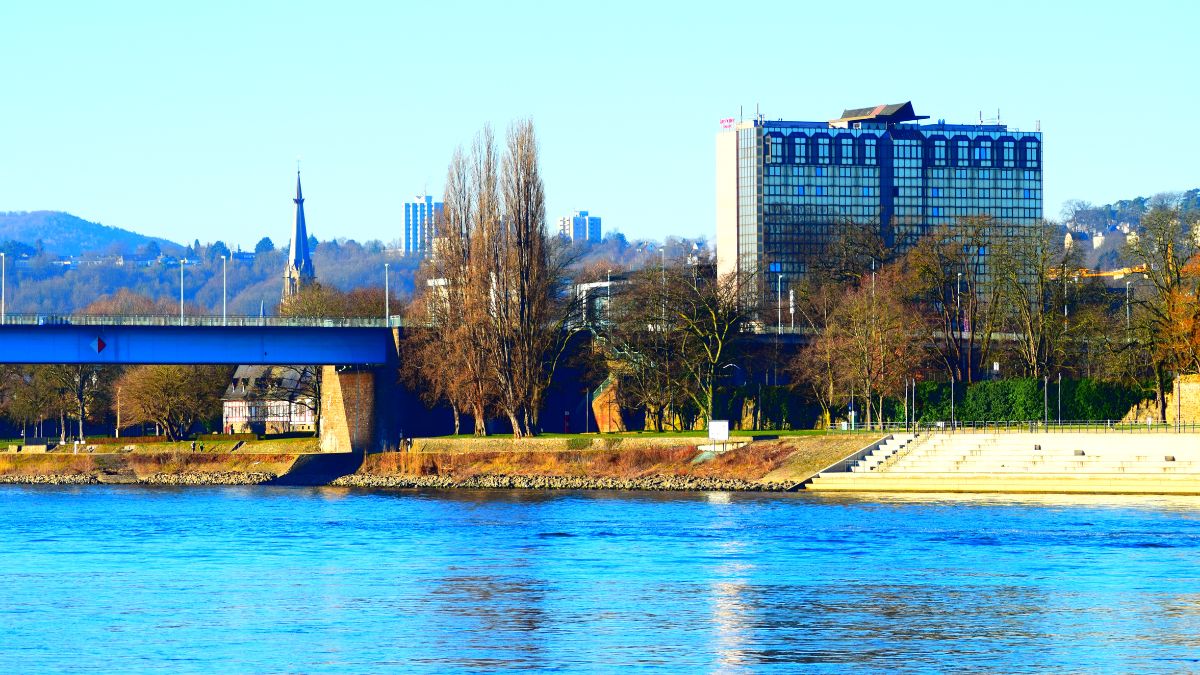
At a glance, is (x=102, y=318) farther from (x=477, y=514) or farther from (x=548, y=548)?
(x=548, y=548)

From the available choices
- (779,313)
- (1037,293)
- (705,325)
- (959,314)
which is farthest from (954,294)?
(705,325)

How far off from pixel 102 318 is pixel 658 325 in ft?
107

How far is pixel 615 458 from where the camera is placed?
101000mm

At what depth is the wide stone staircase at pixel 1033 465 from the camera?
8662 centimetres

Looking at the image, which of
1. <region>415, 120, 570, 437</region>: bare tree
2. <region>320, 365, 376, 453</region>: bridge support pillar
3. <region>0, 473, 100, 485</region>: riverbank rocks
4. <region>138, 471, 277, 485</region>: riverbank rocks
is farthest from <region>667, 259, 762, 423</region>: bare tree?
<region>0, 473, 100, 485</region>: riverbank rocks

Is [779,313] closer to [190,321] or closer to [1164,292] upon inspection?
[1164,292]

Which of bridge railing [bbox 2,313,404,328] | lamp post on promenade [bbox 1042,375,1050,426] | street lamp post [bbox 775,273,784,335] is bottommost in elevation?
lamp post on promenade [bbox 1042,375,1050,426]

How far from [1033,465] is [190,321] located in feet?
161

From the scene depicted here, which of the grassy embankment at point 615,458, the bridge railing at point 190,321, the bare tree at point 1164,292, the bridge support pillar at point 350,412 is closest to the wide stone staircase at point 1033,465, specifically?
the grassy embankment at point 615,458

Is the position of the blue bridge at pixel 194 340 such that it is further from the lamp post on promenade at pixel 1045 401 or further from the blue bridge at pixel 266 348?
the lamp post on promenade at pixel 1045 401

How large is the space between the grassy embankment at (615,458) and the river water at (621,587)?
11.4m

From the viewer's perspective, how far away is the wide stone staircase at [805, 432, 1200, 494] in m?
86.6

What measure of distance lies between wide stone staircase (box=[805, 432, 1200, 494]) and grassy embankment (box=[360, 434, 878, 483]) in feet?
8.62

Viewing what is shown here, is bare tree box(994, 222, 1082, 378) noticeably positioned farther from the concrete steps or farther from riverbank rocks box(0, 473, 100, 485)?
riverbank rocks box(0, 473, 100, 485)
